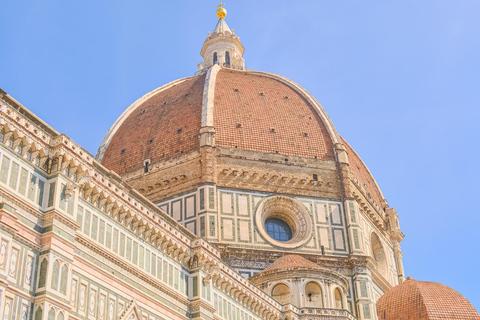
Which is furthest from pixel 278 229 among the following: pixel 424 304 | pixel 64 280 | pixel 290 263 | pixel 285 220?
pixel 64 280

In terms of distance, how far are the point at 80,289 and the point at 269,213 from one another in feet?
69.4

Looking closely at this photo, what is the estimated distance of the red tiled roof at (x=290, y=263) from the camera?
1335 inches

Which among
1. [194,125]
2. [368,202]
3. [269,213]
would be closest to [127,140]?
[194,125]

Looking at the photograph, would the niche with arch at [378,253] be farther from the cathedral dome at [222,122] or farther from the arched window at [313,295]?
the arched window at [313,295]

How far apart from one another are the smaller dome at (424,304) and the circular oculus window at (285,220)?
5712 mm

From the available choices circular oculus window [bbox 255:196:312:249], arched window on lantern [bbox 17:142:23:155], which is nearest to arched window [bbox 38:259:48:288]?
arched window on lantern [bbox 17:142:23:155]

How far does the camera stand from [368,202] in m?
44.2

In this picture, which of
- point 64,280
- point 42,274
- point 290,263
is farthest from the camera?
point 290,263

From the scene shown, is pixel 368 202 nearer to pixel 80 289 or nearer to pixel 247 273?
pixel 247 273

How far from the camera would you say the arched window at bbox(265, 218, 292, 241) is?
130 ft

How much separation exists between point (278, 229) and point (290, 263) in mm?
5832

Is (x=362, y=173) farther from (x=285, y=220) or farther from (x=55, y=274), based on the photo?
(x=55, y=274)

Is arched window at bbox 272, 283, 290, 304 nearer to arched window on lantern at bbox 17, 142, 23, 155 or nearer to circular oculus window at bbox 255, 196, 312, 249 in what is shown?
circular oculus window at bbox 255, 196, 312, 249

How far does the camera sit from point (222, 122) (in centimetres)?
4262
